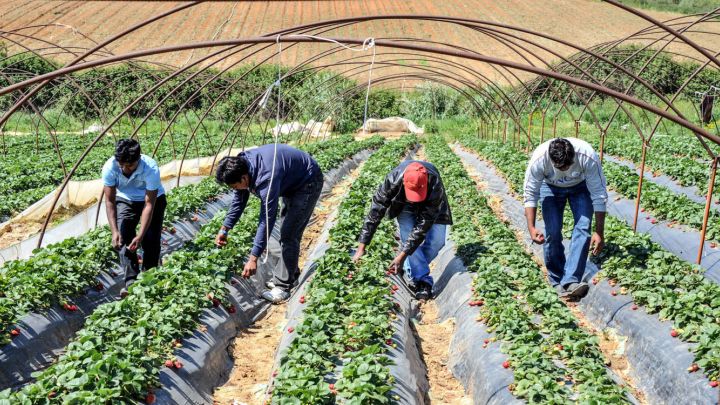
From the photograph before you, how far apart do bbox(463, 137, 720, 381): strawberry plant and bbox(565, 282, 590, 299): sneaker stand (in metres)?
0.36

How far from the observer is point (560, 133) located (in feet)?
94.3

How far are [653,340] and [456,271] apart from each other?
2.69m

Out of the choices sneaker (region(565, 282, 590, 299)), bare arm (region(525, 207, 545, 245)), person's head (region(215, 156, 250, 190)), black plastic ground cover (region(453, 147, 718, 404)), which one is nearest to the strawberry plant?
black plastic ground cover (region(453, 147, 718, 404))

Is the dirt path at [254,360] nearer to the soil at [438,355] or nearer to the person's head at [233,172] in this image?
the soil at [438,355]

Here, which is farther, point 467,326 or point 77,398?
point 467,326

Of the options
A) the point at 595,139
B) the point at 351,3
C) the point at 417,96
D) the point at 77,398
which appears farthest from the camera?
the point at 351,3

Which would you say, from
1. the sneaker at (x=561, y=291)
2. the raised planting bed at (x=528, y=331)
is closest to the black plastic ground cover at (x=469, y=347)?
the raised planting bed at (x=528, y=331)

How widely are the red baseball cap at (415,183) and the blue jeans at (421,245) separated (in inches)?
27.5

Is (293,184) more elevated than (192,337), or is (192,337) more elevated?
(293,184)

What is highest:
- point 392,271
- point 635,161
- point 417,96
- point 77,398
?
point 77,398

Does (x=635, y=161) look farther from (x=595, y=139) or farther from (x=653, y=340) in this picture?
(x=653, y=340)

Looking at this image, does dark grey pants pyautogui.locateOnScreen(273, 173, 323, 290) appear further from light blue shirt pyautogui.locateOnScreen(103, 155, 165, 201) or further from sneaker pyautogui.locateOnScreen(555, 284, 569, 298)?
sneaker pyautogui.locateOnScreen(555, 284, 569, 298)

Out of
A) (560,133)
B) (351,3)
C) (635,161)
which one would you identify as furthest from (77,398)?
(351,3)

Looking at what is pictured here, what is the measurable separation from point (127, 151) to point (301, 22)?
4819cm
